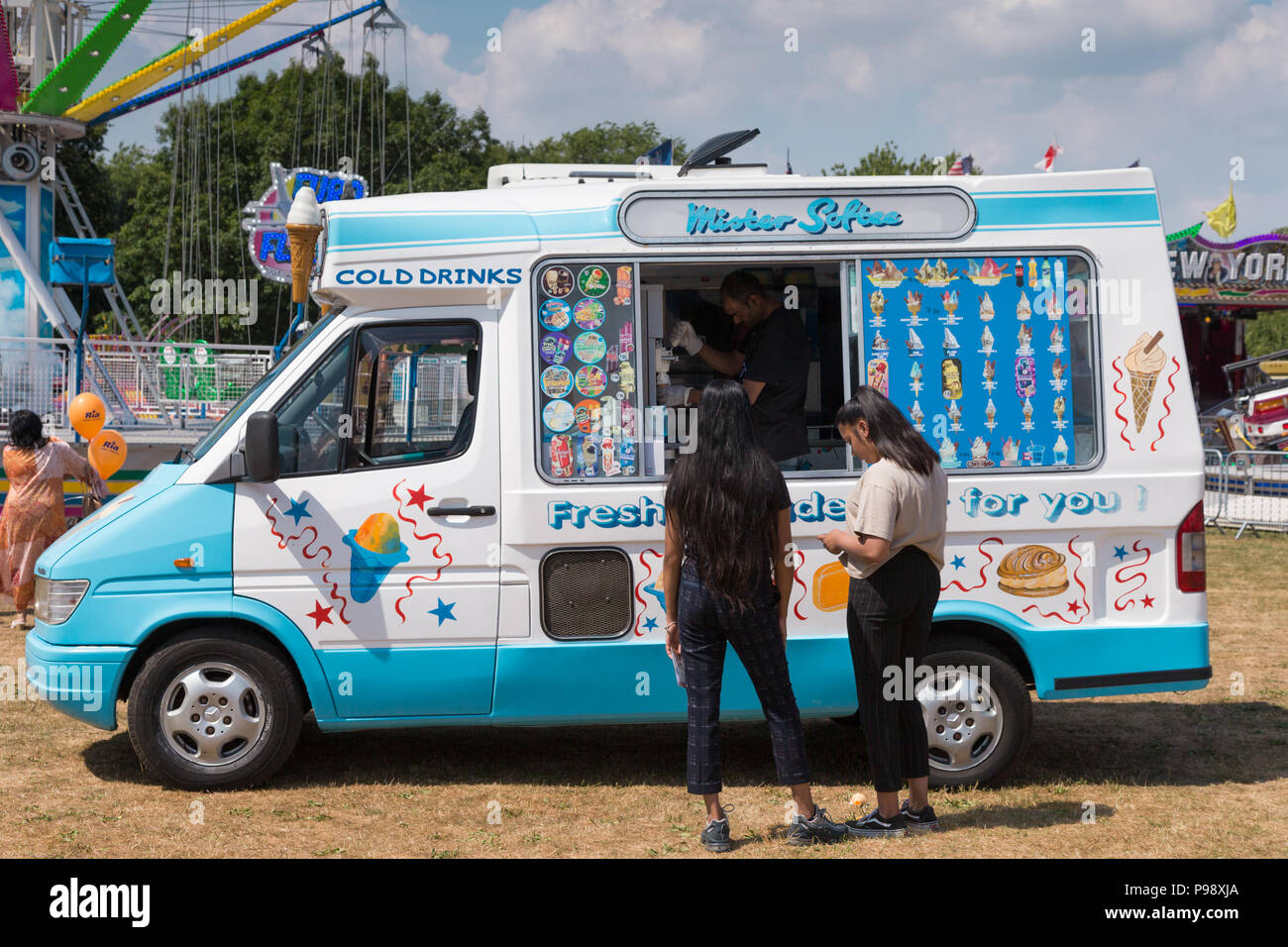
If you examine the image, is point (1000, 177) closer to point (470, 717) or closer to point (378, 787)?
point (470, 717)

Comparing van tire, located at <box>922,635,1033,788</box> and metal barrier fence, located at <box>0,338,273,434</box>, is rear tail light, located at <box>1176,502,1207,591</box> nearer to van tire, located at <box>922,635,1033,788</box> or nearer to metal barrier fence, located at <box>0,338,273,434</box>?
van tire, located at <box>922,635,1033,788</box>

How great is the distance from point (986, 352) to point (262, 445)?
131 inches

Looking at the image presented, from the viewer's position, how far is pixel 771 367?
6.41 meters

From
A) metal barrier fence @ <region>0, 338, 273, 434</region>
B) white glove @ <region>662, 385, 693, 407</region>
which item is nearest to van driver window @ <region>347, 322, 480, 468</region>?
white glove @ <region>662, 385, 693, 407</region>

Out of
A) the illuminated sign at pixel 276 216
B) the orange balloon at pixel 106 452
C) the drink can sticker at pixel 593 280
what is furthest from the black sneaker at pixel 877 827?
the illuminated sign at pixel 276 216

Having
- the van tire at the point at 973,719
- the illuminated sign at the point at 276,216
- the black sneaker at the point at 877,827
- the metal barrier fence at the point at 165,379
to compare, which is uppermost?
the illuminated sign at the point at 276,216

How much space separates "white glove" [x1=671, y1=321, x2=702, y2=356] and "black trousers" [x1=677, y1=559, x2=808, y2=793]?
73.4 inches

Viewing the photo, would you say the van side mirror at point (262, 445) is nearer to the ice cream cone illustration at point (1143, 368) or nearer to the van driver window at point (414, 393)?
the van driver window at point (414, 393)

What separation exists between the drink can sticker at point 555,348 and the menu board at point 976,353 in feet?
4.62

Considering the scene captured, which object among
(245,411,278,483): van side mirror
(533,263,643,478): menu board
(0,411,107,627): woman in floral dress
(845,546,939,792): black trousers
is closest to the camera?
(845,546,939,792): black trousers

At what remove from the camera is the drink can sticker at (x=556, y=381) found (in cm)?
600

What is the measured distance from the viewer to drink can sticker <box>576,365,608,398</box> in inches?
237

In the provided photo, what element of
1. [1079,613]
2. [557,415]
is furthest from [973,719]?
[557,415]

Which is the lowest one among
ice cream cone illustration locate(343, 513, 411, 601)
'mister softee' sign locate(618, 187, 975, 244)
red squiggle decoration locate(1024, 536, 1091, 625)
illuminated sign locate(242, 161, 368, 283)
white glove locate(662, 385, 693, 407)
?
red squiggle decoration locate(1024, 536, 1091, 625)
